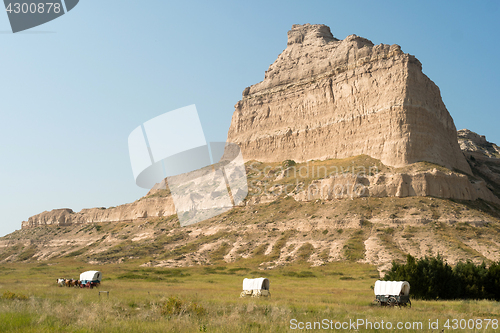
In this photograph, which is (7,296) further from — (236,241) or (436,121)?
(436,121)

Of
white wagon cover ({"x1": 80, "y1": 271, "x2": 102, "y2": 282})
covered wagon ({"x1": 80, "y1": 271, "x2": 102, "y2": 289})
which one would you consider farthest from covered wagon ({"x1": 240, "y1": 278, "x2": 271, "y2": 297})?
white wagon cover ({"x1": 80, "y1": 271, "x2": 102, "y2": 282})

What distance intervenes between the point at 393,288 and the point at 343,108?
224 feet

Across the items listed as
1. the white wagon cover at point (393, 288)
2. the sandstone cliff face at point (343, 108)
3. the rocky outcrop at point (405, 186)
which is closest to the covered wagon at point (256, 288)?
the white wagon cover at point (393, 288)

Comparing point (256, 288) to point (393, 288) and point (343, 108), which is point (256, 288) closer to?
point (393, 288)

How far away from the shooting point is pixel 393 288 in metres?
20.5

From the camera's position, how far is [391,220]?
177 feet

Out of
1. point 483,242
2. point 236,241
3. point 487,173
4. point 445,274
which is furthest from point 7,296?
point 487,173

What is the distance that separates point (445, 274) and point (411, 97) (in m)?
53.5

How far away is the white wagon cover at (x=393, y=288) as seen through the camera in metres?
20.3

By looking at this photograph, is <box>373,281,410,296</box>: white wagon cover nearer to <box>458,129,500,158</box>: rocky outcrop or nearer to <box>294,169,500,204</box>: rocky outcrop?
<box>294,169,500,204</box>: rocky outcrop

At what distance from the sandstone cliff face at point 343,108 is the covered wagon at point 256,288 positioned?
162 ft

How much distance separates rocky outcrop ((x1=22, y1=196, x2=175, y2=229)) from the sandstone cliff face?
Result: 26747 mm

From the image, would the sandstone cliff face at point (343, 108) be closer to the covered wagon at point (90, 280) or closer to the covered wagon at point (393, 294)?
the covered wagon at point (393, 294)

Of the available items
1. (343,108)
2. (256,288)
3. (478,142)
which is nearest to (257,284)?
(256,288)
